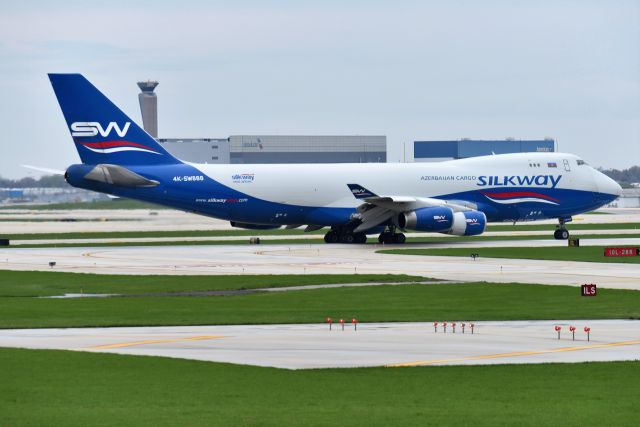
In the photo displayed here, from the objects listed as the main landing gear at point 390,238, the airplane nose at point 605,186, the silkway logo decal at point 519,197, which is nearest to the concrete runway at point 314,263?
the main landing gear at point 390,238

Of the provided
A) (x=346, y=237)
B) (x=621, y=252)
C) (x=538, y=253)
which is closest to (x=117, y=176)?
(x=346, y=237)

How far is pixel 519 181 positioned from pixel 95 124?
2633 centimetres

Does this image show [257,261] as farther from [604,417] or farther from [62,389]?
[604,417]

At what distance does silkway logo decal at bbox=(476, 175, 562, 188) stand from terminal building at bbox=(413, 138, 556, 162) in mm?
86762

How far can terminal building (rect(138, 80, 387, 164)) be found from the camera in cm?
17762

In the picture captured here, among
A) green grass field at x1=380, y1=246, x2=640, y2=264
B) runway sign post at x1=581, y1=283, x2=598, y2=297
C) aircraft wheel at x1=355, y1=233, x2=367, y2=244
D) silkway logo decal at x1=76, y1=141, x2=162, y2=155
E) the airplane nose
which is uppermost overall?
silkway logo decal at x1=76, y1=141, x2=162, y2=155

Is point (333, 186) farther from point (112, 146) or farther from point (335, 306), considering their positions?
point (335, 306)

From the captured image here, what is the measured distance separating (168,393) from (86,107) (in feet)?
162

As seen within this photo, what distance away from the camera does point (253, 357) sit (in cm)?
2550

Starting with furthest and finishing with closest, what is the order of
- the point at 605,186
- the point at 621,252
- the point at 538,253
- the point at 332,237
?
the point at 605,186, the point at 332,237, the point at 538,253, the point at 621,252

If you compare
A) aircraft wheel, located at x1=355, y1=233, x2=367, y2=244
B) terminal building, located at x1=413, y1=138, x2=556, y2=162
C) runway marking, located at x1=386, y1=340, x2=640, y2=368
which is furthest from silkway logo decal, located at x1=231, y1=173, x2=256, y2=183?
terminal building, located at x1=413, y1=138, x2=556, y2=162

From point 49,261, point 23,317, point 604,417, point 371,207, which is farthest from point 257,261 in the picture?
point 604,417

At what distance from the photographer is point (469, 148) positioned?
17412 cm

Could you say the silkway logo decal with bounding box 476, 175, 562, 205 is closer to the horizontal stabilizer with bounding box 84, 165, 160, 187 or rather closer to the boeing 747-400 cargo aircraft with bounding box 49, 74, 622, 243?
the boeing 747-400 cargo aircraft with bounding box 49, 74, 622, 243
